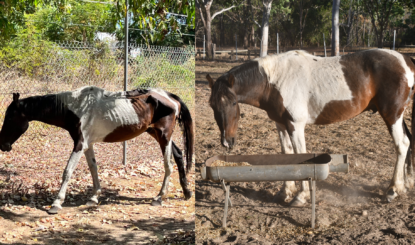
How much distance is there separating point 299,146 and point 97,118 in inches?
74.6

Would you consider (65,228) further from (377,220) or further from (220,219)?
(377,220)

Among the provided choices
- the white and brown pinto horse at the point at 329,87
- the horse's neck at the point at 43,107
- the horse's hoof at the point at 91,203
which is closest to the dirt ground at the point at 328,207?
the white and brown pinto horse at the point at 329,87

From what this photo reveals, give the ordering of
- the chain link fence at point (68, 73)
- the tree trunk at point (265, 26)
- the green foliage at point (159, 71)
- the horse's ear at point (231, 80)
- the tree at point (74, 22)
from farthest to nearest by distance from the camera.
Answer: the tree at point (74, 22)
the green foliage at point (159, 71)
the chain link fence at point (68, 73)
the tree trunk at point (265, 26)
the horse's ear at point (231, 80)

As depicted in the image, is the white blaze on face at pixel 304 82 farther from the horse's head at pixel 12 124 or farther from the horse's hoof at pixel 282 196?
the horse's head at pixel 12 124

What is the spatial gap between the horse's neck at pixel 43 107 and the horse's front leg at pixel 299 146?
2.10m

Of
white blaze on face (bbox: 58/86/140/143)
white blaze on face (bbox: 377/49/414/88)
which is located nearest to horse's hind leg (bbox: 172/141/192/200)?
white blaze on face (bbox: 58/86/140/143)

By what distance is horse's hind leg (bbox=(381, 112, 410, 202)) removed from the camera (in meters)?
3.05

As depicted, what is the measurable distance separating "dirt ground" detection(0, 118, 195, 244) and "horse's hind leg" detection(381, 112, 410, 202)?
69.3 inches

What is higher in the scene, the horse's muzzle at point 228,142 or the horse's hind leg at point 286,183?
the horse's muzzle at point 228,142

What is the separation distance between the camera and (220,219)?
3.09 meters

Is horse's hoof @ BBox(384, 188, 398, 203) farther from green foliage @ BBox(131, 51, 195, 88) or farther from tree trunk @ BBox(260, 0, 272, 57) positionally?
green foliage @ BBox(131, 51, 195, 88)

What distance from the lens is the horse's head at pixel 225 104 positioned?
2.87 metres

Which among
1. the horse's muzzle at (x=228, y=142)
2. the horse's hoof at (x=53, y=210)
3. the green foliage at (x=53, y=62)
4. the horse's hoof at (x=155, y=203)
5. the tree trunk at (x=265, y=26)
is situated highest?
the tree trunk at (x=265, y=26)

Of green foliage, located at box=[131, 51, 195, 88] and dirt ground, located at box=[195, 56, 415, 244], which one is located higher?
green foliage, located at box=[131, 51, 195, 88]
